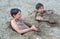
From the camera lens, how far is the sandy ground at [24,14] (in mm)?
3605

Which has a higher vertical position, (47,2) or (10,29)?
(47,2)

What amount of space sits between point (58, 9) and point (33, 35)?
1.16m

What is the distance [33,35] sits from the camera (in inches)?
142

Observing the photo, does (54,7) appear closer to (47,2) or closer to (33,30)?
(47,2)

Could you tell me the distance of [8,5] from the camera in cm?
474

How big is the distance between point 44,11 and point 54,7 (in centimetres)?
30

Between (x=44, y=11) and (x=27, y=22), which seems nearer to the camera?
(x=27, y=22)

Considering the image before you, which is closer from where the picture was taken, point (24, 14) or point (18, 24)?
point (18, 24)

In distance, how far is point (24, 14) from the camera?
170 inches

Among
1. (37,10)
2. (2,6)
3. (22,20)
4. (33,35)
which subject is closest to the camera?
(33,35)

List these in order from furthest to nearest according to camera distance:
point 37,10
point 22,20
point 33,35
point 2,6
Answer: point 2,6 → point 37,10 → point 22,20 → point 33,35

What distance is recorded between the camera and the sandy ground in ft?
11.8

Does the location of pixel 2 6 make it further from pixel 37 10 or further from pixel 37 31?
pixel 37 31

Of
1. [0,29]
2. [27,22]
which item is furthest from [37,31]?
[0,29]
